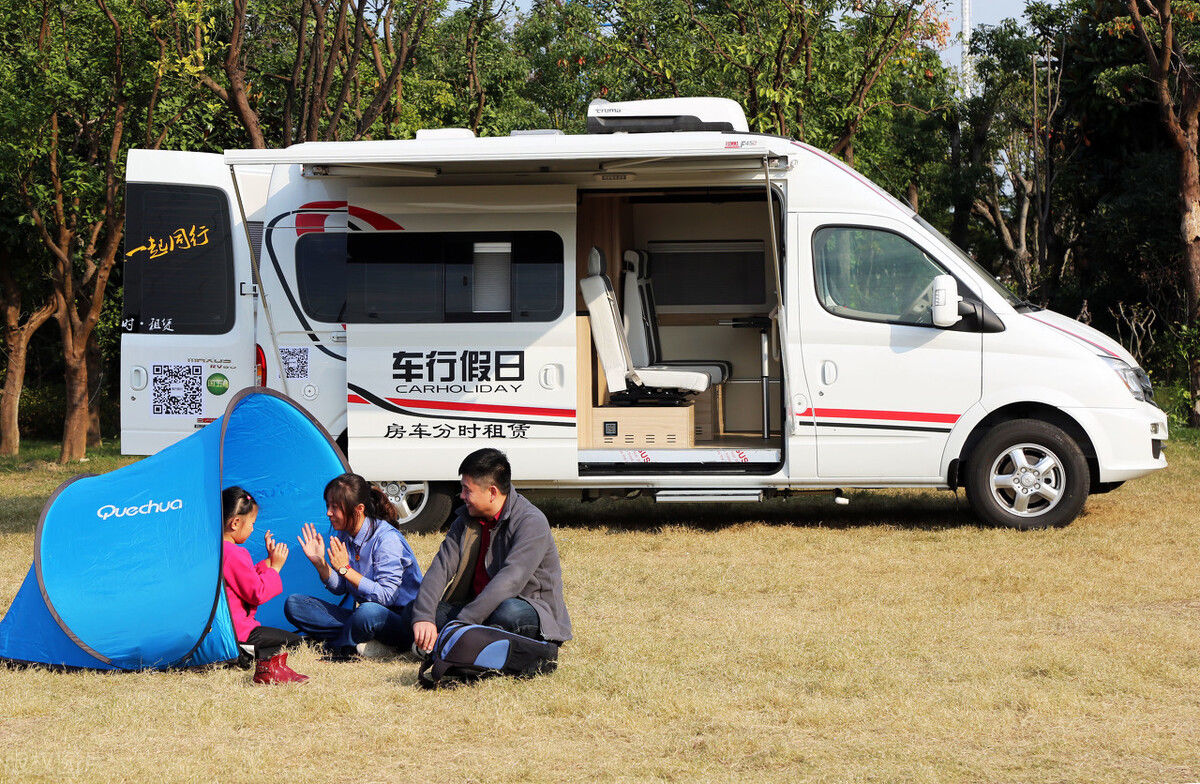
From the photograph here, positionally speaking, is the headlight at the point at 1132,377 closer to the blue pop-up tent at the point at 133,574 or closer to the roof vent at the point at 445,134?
the roof vent at the point at 445,134

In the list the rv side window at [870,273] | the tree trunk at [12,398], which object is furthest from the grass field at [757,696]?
the tree trunk at [12,398]

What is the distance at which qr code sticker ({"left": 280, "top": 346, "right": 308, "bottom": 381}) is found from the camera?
948cm

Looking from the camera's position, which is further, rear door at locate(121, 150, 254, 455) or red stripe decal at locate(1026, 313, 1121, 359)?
rear door at locate(121, 150, 254, 455)

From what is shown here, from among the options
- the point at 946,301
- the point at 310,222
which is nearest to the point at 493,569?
the point at 946,301

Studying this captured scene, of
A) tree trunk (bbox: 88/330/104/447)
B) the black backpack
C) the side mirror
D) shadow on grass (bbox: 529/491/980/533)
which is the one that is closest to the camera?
the black backpack

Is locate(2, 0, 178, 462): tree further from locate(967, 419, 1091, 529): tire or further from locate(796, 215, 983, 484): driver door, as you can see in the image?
Answer: locate(967, 419, 1091, 529): tire

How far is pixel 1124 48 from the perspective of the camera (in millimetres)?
20344

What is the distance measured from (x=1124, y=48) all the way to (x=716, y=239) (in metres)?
12.1

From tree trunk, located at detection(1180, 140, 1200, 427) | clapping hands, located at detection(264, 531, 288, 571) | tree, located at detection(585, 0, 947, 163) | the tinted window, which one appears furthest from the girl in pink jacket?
tree trunk, located at detection(1180, 140, 1200, 427)

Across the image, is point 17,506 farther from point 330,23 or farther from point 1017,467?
point 1017,467

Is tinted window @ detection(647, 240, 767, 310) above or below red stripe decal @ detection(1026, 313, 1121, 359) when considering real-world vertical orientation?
above

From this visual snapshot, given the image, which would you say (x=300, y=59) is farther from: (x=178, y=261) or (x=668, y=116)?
(x=668, y=116)

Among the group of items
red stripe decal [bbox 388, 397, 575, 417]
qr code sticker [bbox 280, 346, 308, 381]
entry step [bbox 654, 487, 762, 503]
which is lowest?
entry step [bbox 654, 487, 762, 503]

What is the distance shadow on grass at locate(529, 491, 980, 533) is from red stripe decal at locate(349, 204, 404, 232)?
2150 mm
